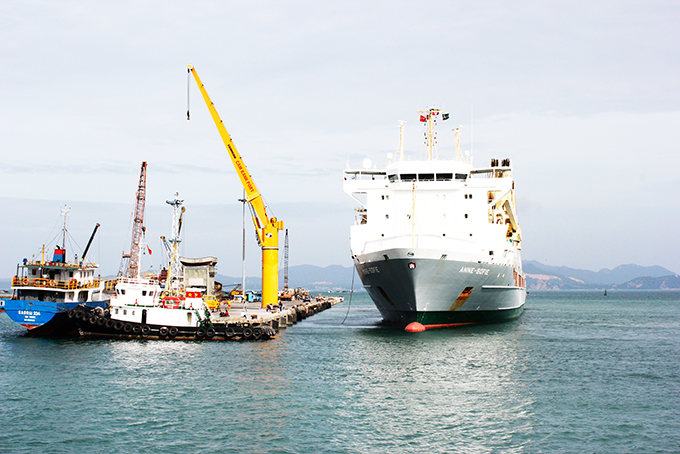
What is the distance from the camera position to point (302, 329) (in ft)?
194

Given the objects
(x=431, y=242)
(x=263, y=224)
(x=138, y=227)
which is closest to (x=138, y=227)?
(x=138, y=227)

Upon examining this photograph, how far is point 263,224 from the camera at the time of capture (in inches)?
2761

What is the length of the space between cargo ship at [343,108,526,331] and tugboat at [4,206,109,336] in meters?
22.7

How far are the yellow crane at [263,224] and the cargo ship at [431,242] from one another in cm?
1633

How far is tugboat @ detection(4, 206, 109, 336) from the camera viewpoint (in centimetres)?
4750

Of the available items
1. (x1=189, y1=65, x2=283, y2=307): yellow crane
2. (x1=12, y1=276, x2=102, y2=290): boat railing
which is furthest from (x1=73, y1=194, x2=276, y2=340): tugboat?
(x1=189, y1=65, x2=283, y2=307): yellow crane

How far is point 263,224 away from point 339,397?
146 feet

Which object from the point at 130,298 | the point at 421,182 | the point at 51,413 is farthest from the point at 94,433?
the point at 421,182

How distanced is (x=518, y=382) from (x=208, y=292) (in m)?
52.0

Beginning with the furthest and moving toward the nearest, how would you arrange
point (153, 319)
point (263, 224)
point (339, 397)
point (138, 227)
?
point (138, 227)
point (263, 224)
point (153, 319)
point (339, 397)

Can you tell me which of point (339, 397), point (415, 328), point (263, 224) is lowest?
point (339, 397)

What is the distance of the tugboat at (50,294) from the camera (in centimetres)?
4750

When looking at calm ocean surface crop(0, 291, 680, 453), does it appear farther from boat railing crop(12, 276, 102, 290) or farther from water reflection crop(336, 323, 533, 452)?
boat railing crop(12, 276, 102, 290)

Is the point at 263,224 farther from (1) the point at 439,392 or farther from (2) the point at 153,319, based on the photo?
(1) the point at 439,392
